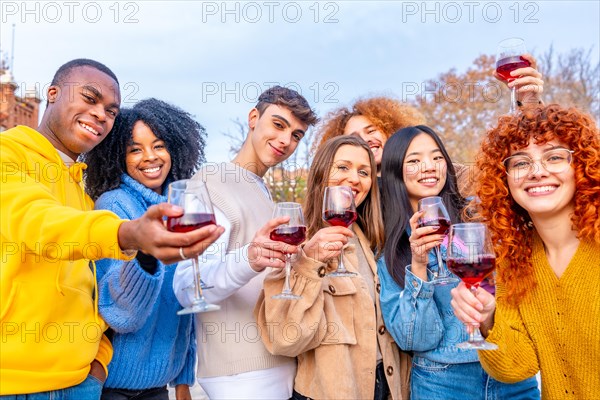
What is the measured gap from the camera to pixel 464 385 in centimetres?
291

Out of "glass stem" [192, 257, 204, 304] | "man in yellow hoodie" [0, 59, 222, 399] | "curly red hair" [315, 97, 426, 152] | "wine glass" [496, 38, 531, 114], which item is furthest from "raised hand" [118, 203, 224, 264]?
"curly red hair" [315, 97, 426, 152]

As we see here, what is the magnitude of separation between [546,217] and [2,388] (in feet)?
8.70

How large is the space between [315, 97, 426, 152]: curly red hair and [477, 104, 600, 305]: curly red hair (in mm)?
2001

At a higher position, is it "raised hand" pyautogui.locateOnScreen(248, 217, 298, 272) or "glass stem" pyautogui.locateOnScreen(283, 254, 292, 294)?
"raised hand" pyautogui.locateOnScreen(248, 217, 298, 272)

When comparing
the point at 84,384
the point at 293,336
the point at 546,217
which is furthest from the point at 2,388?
the point at 546,217

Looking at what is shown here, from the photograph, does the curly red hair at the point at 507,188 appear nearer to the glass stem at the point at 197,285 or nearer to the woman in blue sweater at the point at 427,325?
the woman in blue sweater at the point at 427,325

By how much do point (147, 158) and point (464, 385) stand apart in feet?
8.24

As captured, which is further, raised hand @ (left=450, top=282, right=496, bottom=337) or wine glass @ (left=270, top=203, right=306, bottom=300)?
wine glass @ (left=270, top=203, right=306, bottom=300)

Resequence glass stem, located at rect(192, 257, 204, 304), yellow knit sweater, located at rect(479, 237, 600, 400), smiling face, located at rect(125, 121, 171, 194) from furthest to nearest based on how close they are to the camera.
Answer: smiling face, located at rect(125, 121, 171, 194) < yellow knit sweater, located at rect(479, 237, 600, 400) < glass stem, located at rect(192, 257, 204, 304)

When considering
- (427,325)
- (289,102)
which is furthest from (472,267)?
(289,102)

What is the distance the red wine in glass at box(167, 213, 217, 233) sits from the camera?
190cm

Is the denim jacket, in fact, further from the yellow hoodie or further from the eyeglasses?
the yellow hoodie

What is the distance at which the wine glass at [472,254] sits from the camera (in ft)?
7.32

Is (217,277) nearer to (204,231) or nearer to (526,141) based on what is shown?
(204,231)
